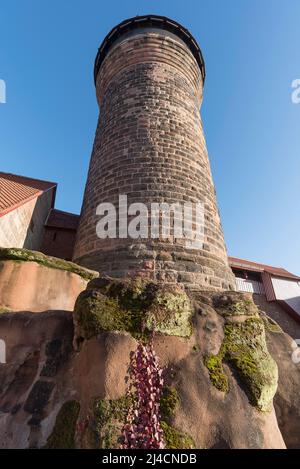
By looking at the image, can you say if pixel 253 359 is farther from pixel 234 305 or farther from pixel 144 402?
pixel 144 402

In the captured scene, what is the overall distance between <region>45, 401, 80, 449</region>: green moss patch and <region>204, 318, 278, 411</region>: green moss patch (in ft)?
3.07

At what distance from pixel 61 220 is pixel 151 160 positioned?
18.0ft

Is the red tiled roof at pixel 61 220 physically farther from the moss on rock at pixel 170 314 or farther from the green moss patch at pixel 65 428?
the green moss patch at pixel 65 428

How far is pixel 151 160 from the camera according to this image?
22.4ft

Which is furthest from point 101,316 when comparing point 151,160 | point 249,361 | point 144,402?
point 151,160

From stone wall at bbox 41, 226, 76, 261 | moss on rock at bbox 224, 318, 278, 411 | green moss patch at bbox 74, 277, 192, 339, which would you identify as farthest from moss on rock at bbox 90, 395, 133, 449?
stone wall at bbox 41, 226, 76, 261

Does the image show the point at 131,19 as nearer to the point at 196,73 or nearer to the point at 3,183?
the point at 196,73

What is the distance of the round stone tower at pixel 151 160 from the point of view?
5.62 m

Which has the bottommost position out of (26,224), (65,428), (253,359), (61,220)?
(65,428)

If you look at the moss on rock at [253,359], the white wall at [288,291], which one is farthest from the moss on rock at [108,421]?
the white wall at [288,291]

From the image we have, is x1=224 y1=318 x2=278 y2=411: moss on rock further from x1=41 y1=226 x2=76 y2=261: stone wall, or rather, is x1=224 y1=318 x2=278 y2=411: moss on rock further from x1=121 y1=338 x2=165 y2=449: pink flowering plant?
x1=41 y1=226 x2=76 y2=261: stone wall

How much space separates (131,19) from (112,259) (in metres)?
8.54

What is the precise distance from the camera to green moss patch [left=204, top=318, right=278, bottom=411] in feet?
6.33

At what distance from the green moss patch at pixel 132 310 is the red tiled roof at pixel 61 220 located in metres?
8.10
